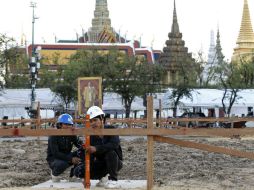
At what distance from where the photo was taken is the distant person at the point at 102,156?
9828 mm

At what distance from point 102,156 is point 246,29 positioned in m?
114

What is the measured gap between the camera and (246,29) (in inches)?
4783

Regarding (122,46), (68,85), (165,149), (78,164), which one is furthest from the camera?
(122,46)

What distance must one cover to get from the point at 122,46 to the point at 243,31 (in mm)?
31917

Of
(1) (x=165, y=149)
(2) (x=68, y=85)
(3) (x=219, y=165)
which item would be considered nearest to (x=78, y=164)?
(3) (x=219, y=165)

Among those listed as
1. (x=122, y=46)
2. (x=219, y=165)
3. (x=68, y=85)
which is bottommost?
(x=219, y=165)

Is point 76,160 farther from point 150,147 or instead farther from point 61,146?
point 150,147

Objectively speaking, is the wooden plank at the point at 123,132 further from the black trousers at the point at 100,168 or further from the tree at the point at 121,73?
the tree at the point at 121,73

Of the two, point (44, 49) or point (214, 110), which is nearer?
point (214, 110)

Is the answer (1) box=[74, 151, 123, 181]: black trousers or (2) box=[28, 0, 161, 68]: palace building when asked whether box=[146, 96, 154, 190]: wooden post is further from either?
(2) box=[28, 0, 161, 68]: palace building

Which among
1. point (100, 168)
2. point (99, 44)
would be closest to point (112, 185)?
point (100, 168)

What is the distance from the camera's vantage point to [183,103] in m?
51.0

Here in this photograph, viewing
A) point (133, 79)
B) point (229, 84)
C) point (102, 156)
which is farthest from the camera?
point (229, 84)

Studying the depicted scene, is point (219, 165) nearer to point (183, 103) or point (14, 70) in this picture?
point (183, 103)
